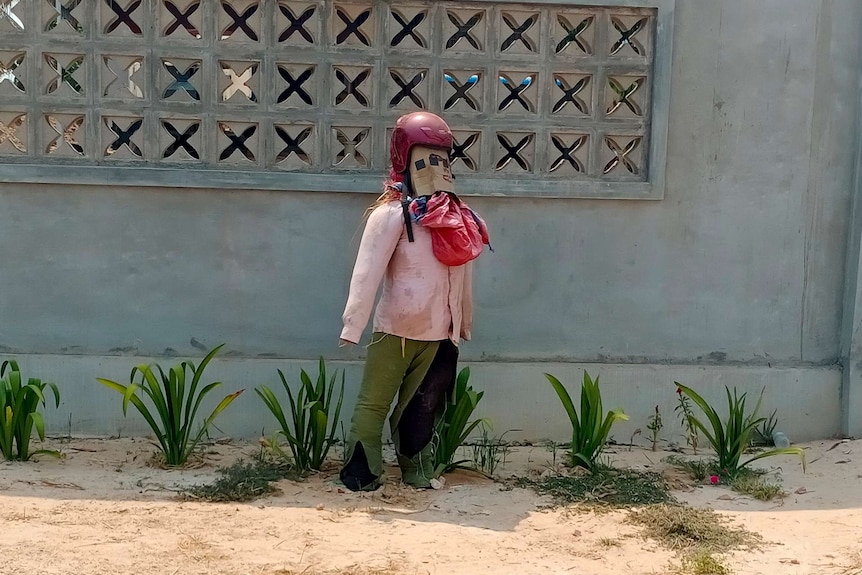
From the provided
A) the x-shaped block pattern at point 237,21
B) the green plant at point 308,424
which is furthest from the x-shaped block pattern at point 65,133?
the green plant at point 308,424

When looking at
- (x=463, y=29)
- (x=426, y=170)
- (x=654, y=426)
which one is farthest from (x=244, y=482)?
(x=463, y=29)

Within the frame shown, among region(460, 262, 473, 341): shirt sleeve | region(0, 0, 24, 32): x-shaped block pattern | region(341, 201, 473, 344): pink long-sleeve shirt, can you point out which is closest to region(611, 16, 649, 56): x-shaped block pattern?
region(460, 262, 473, 341): shirt sleeve

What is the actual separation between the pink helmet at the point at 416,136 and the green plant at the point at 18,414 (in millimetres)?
1934

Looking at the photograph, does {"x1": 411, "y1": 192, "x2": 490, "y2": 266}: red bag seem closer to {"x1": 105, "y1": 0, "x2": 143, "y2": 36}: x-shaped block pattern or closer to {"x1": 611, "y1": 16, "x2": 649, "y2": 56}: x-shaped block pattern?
{"x1": 611, "y1": 16, "x2": 649, "y2": 56}: x-shaped block pattern

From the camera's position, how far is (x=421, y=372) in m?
4.14

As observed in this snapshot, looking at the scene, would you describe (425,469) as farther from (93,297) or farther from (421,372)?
(93,297)

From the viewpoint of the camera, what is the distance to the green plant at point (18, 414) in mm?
4188

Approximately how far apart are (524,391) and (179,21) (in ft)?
8.65

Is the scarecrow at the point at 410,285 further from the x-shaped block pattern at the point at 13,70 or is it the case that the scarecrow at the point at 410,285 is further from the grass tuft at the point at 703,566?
the x-shaped block pattern at the point at 13,70

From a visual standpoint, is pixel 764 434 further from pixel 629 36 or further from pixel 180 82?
pixel 180 82

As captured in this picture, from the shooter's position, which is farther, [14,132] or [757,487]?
[14,132]

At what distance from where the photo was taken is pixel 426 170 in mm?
4008

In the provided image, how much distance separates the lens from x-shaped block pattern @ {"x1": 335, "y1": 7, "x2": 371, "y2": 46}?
4777 millimetres

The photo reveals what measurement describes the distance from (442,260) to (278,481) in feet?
4.13
